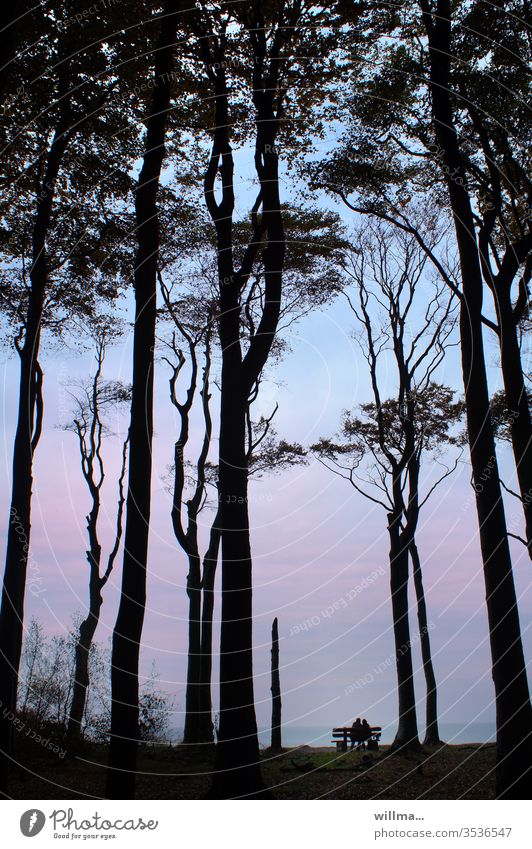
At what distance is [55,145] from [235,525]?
1047 cm

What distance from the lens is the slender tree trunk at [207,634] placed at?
62.1ft

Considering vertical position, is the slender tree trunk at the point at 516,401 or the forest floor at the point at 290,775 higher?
the slender tree trunk at the point at 516,401

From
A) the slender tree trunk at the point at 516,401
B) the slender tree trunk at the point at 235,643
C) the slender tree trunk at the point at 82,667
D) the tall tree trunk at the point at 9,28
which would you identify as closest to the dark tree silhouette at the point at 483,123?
the slender tree trunk at the point at 516,401

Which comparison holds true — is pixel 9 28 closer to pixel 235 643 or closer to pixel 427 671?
pixel 235 643

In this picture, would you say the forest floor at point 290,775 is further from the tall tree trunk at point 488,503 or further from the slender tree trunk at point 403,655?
the tall tree trunk at point 488,503

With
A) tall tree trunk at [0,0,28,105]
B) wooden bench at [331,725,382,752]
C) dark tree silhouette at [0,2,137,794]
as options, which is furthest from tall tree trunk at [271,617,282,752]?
tall tree trunk at [0,0,28,105]

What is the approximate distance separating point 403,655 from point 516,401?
9.36 meters

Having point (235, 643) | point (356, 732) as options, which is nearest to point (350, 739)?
point (356, 732)

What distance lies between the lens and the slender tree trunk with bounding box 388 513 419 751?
720 inches

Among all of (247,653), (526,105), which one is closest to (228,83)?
(526,105)

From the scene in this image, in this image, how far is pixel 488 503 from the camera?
10117mm

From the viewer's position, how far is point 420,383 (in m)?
22.7

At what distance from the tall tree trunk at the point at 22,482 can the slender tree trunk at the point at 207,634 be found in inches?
289
